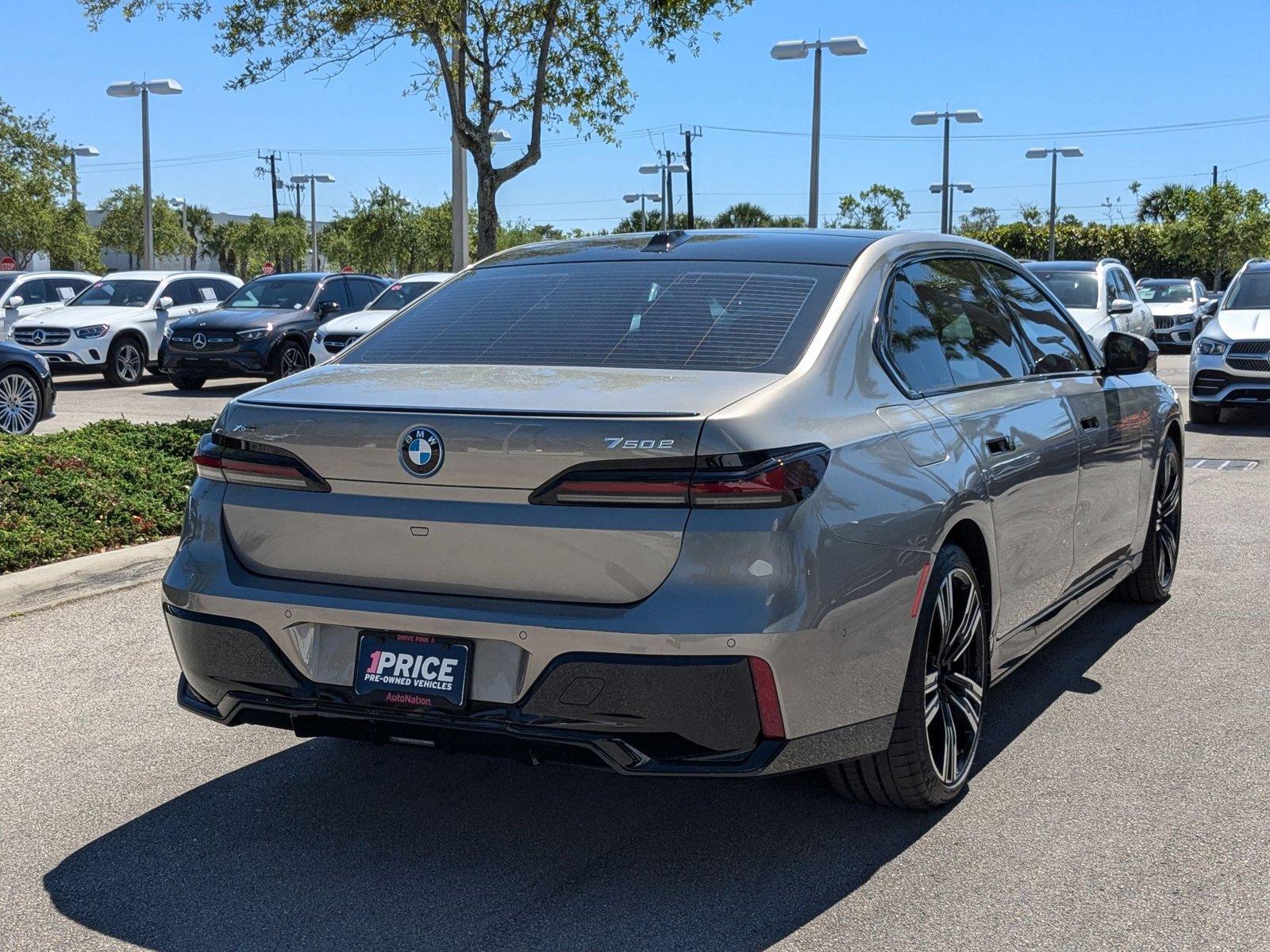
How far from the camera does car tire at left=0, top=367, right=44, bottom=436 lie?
44.7ft

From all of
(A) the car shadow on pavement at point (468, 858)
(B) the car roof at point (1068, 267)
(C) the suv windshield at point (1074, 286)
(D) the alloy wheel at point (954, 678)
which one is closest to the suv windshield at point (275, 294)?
(B) the car roof at point (1068, 267)

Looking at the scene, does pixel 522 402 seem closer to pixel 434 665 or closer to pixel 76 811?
pixel 434 665

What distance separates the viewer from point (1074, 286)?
1683cm

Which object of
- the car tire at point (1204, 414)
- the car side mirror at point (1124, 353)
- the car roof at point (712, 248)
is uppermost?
the car roof at point (712, 248)

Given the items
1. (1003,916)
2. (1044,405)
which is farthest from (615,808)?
(1044,405)

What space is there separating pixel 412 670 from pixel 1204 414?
1385 cm

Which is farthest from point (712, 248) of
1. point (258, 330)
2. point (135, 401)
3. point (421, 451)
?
point (258, 330)

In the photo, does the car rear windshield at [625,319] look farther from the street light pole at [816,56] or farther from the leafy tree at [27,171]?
the leafy tree at [27,171]

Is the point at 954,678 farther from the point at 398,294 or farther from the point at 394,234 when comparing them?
the point at 394,234

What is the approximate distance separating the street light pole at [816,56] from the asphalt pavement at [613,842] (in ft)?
71.0

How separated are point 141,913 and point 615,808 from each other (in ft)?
4.37

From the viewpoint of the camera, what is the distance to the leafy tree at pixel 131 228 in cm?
7831

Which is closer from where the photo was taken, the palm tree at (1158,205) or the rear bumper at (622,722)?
the rear bumper at (622,722)

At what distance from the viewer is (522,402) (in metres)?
3.61
